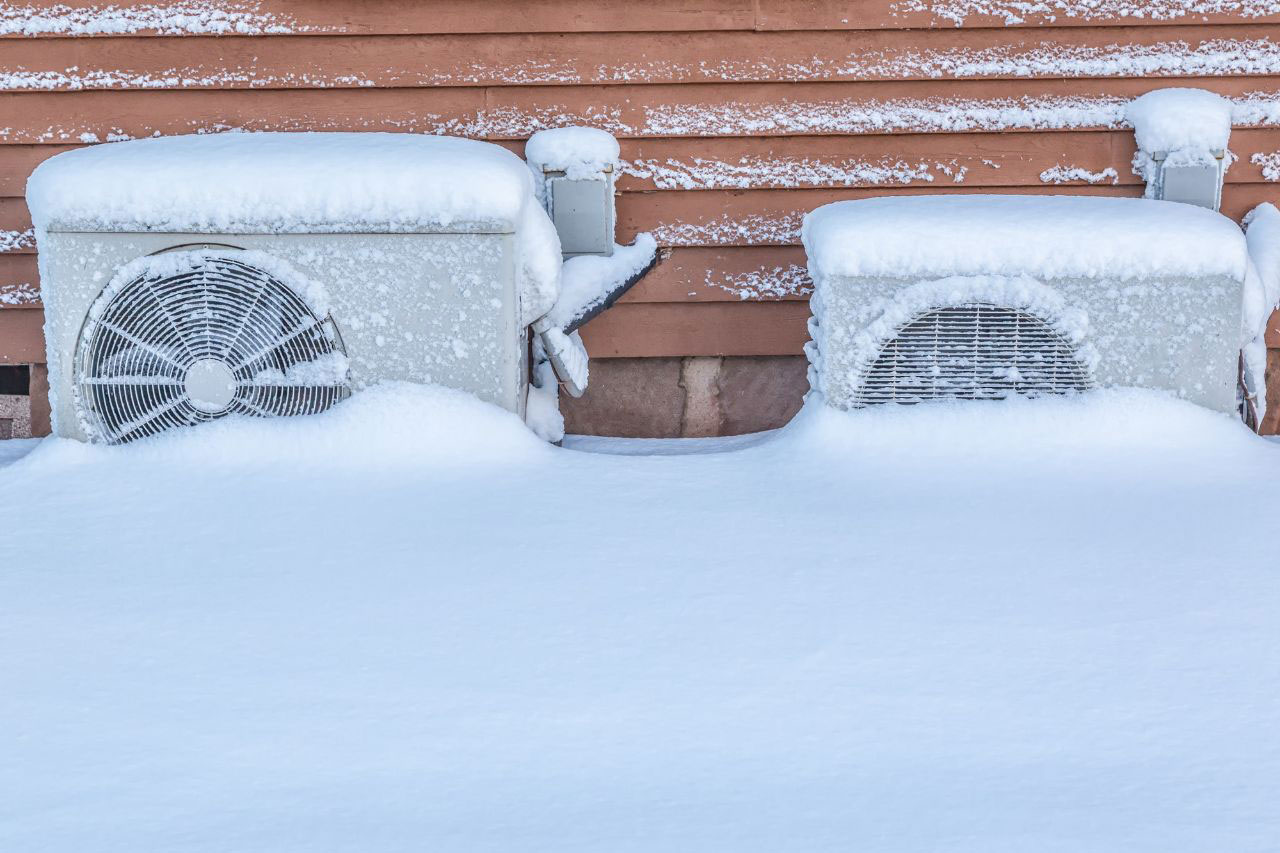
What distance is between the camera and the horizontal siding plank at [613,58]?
401 cm

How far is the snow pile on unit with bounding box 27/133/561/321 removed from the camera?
324cm

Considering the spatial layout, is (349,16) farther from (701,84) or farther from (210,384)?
(210,384)

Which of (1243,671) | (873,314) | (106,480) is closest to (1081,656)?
(1243,671)

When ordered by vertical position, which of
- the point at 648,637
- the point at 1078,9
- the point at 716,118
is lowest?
the point at 648,637

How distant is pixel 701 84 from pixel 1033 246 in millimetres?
1295

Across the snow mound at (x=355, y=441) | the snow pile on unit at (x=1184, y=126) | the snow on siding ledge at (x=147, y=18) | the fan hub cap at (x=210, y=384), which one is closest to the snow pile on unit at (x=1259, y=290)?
the snow pile on unit at (x=1184, y=126)

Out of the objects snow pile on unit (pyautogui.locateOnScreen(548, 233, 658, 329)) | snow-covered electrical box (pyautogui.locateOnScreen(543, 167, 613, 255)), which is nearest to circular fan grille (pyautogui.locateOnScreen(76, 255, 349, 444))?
snow pile on unit (pyautogui.locateOnScreen(548, 233, 658, 329))

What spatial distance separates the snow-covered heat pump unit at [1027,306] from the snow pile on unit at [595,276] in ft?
2.81

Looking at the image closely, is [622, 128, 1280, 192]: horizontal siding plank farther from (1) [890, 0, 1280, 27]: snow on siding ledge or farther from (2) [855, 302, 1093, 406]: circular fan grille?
(2) [855, 302, 1093, 406]: circular fan grille

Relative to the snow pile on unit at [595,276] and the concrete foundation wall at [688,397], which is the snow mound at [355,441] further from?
the concrete foundation wall at [688,397]

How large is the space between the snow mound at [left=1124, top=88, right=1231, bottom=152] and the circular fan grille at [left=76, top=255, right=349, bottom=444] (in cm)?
264

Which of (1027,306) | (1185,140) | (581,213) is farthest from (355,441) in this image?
(1185,140)

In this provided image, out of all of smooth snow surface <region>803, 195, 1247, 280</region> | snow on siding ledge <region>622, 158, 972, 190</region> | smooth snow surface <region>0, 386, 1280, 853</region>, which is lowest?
smooth snow surface <region>0, 386, 1280, 853</region>

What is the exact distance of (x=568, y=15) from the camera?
3988 mm
